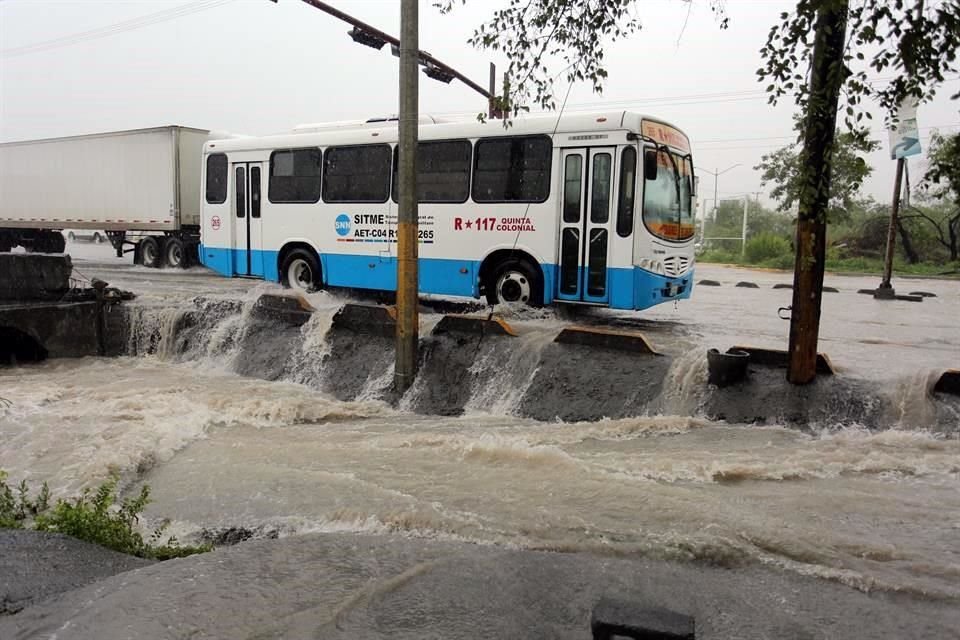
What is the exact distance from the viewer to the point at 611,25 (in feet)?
18.7

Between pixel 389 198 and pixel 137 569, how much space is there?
30.5ft

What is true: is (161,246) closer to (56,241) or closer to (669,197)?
(56,241)

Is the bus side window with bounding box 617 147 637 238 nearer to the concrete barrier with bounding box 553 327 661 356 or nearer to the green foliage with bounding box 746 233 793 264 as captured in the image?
the concrete barrier with bounding box 553 327 661 356

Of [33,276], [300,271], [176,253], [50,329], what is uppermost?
[176,253]

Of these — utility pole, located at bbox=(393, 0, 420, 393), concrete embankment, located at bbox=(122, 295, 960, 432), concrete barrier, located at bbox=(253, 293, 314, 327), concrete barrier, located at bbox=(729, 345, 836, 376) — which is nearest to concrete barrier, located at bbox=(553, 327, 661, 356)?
concrete embankment, located at bbox=(122, 295, 960, 432)

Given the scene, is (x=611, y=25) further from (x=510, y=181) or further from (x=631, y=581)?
(x=510, y=181)

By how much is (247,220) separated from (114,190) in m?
11.3

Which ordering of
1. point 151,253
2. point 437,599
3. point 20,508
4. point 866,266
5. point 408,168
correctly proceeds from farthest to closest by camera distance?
point 866,266 → point 151,253 → point 408,168 → point 20,508 → point 437,599

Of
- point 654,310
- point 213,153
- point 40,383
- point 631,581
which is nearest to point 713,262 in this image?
point 654,310

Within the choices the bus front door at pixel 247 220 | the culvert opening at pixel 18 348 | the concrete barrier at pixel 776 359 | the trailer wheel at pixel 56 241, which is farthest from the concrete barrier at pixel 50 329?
the trailer wheel at pixel 56 241

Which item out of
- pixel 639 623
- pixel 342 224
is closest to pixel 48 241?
pixel 342 224

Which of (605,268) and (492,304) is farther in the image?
(492,304)

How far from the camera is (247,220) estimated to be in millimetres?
14852

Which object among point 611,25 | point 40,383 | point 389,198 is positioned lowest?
point 40,383
